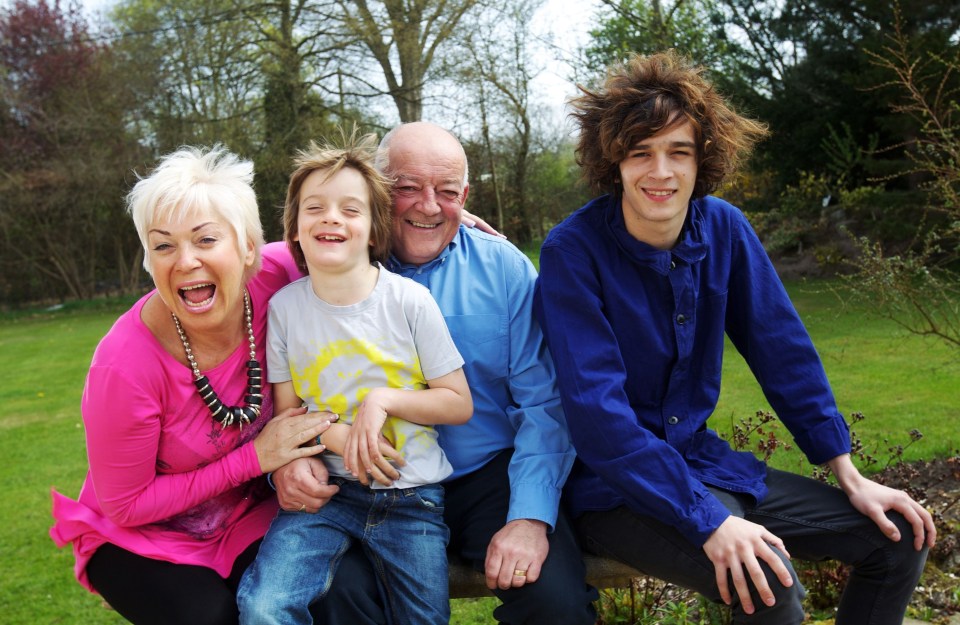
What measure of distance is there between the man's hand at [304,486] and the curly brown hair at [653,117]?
4.03ft

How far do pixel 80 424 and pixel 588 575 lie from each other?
7006mm

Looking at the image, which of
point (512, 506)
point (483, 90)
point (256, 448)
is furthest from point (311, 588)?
point (483, 90)

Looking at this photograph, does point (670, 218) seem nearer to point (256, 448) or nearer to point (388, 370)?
point (388, 370)

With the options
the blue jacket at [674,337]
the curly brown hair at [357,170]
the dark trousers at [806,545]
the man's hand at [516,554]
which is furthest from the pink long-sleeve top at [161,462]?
the dark trousers at [806,545]

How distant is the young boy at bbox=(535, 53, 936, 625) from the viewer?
2209 mm

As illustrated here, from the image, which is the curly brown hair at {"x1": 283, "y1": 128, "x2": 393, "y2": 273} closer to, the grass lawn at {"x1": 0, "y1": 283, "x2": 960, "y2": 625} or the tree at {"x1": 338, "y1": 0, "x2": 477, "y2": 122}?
the grass lawn at {"x1": 0, "y1": 283, "x2": 960, "y2": 625}

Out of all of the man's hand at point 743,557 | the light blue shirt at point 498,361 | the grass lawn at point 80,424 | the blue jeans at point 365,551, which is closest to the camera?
the man's hand at point 743,557

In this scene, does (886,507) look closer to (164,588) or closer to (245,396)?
(245,396)

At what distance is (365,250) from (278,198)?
50.2ft

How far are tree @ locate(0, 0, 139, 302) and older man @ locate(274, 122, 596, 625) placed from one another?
1887 centimetres

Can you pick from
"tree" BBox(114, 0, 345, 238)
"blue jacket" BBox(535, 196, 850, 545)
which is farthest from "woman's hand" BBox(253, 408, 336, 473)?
"tree" BBox(114, 0, 345, 238)

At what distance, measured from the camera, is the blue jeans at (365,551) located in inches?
84.7

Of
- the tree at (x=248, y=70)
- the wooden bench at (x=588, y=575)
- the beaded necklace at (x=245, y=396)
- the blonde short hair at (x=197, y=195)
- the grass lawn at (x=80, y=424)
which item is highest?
the tree at (x=248, y=70)

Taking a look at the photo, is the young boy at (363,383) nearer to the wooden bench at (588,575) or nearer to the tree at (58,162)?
the wooden bench at (588,575)
